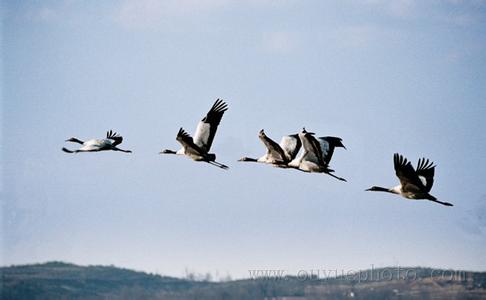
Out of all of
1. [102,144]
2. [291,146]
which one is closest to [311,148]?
[291,146]

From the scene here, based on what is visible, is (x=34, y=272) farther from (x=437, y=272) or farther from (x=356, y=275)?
(x=437, y=272)

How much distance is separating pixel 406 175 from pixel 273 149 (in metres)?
7.12

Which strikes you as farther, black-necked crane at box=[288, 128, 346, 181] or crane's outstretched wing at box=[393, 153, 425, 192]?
black-necked crane at box=[288, 128, 346, 181]

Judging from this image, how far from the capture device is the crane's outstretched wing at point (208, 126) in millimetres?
43062

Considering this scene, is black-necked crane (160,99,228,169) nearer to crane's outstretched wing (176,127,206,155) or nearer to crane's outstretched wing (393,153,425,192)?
crane's outstretched wing (176,127,206,155)

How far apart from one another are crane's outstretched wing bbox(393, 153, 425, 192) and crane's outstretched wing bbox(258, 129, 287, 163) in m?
5.77

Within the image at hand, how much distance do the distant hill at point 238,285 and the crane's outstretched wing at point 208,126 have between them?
23.4m

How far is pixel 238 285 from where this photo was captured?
7019 centimetres

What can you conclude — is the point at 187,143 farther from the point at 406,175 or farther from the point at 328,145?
the point at 406,175

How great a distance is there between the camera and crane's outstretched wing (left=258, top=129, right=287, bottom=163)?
41116 mm

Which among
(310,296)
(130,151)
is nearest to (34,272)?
(310,296)

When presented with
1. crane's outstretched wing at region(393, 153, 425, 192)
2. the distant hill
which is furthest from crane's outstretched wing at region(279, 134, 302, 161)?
the distant hill

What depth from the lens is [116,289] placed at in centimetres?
7412

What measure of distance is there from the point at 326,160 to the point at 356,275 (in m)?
26.2
